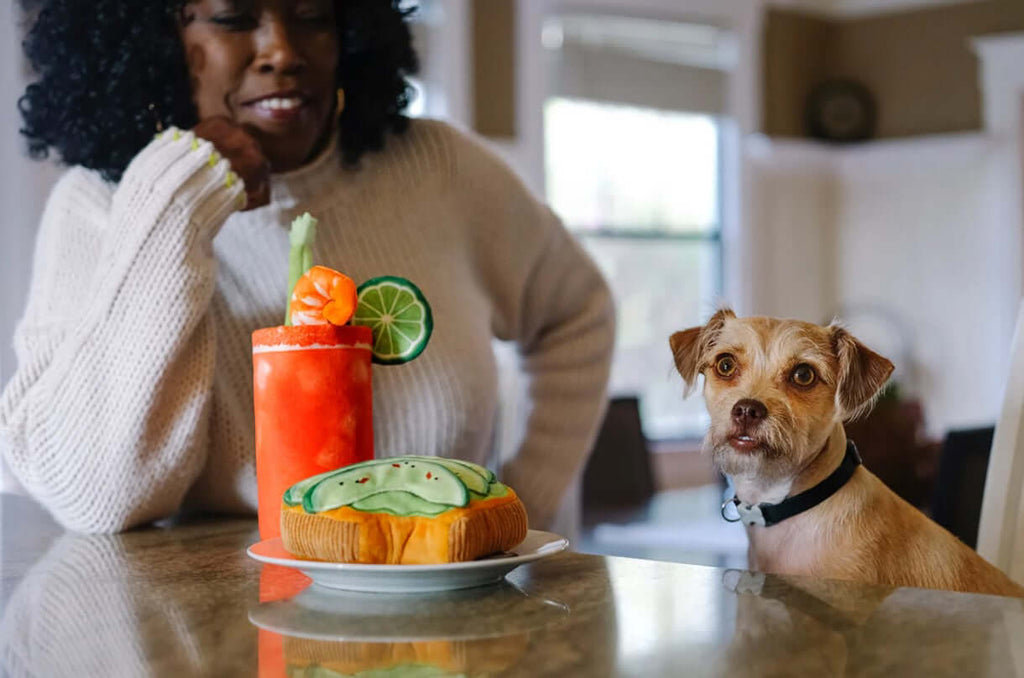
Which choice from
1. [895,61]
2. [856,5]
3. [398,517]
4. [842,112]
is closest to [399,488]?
[398,517]

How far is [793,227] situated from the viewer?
5.60 metres

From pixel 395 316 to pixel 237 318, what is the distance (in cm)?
34

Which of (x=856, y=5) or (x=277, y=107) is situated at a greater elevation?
(x=856, y=5)

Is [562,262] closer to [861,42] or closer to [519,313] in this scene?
[519,313]

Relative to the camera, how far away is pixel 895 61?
557 centimetres

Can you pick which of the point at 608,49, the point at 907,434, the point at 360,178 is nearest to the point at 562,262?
the point at 360,178

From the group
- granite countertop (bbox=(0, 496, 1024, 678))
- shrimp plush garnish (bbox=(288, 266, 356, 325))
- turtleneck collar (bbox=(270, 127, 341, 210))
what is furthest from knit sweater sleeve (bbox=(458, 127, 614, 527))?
granite countertop (bbox=(0, 496, 1024, 678))

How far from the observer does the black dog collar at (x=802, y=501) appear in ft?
2.48

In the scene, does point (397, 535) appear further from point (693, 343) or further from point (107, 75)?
point (107, 75)

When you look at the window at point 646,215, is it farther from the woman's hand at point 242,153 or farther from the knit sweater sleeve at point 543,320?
the woman's hand at point 242,153

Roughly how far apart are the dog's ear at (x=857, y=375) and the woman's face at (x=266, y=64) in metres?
0.66

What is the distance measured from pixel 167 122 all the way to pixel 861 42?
5109 millimetres

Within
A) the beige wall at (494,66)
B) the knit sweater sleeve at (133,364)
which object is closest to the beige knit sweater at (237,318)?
the knit sweater sleeve at (133,364)

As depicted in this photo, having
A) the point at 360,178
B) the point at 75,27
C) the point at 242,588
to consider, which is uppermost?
the point at 75,27
